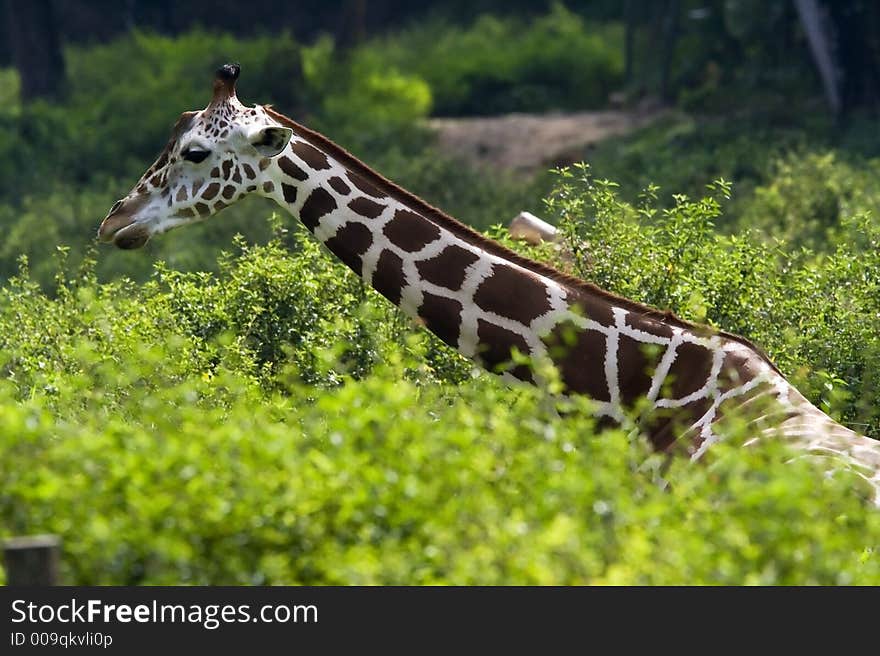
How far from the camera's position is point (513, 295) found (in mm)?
8711

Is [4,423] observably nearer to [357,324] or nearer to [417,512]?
[417,512]

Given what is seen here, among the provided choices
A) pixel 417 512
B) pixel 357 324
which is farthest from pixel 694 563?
pixel 357 324

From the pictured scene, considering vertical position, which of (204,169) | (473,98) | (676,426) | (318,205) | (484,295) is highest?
(204,169)

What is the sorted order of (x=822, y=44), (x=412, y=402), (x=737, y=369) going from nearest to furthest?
(x=412, y=402) → (x=737, y=369) → (x=822, y=44)

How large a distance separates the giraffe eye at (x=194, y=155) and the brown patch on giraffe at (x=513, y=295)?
164 centimetres

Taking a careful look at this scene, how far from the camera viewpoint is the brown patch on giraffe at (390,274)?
891cm

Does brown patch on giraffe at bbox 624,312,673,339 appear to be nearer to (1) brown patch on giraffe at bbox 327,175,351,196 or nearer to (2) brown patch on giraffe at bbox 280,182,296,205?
(1) brown patch on giraffe at bbox 327,175,351,196

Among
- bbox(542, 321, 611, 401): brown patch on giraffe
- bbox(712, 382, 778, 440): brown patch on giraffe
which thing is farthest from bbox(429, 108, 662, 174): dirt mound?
bbox(712, 382, 778, 440): brown patch on giraffe

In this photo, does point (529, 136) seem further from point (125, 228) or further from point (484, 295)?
point (484, 295)

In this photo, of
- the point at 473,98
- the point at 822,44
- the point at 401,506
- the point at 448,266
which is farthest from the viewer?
the point at 473,98

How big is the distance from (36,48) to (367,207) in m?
22.2

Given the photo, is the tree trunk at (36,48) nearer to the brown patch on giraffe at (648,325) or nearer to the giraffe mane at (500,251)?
the giraffe mane at (500,251)

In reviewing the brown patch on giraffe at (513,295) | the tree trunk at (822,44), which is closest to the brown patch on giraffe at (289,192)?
the brown patch on giraffe at (513,295)

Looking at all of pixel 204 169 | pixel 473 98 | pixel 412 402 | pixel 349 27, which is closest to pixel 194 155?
pixel 204 169
